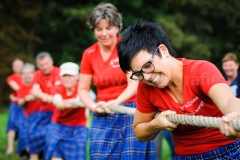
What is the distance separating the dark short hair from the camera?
3072 millimetres

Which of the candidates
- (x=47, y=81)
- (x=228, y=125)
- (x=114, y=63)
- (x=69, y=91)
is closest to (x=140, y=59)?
(x=228, y=125)

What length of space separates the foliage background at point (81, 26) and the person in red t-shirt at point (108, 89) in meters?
22.9

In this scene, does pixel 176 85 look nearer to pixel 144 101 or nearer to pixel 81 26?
pixel 144 101

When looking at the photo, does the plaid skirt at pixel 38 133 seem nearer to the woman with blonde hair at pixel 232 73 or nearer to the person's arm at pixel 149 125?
the woman with blonde hair at pixel 232 73

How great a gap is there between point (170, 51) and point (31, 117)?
20.9 feet

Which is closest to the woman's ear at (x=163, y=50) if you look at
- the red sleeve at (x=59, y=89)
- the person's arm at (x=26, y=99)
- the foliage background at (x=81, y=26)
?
the red sleeve at (x=59, y=89)

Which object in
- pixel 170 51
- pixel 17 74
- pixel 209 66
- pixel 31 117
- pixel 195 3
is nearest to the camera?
pixel 209 66

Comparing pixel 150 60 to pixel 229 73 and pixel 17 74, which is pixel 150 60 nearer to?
pixel 229 73

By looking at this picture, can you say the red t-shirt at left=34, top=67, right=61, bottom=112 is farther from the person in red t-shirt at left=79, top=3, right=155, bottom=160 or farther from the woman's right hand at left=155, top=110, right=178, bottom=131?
the woman's right hand at left=155, top=110, right=178, bottom=131

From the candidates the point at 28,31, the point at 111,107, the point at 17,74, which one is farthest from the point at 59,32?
the point at 111,107

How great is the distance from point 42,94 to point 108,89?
3.17 meters

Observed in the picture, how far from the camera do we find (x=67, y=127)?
689cm

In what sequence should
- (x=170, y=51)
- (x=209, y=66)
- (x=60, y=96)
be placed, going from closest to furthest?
(x=209, y=66) < (x=170, y=51) < (x=60, y=96)

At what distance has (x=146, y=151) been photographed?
466cm
